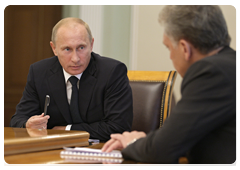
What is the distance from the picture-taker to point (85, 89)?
186cm

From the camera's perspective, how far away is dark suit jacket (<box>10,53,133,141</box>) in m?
1.76

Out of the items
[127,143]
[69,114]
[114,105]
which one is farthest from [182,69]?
[69,114]

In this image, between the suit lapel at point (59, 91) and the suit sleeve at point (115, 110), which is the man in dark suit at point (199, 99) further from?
the suit lapel at point (59, 91)

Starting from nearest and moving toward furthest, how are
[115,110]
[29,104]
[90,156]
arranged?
[90,156] < [115,110] < [29,104]

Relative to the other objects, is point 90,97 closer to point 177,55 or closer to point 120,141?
point 120,141

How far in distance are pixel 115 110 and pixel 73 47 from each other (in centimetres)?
47

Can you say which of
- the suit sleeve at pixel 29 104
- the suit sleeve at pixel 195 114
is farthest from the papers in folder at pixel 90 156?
the suit sleeve at pixel 29 104

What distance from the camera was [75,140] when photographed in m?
1.23

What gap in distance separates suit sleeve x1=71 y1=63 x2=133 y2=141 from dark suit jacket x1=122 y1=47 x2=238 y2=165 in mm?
766

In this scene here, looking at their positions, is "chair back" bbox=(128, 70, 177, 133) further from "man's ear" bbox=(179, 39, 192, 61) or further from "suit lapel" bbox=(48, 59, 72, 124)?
"man's ear" bbox=(179, 39, 192, 61)

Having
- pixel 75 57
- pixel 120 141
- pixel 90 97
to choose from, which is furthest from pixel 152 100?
pixel 120 141

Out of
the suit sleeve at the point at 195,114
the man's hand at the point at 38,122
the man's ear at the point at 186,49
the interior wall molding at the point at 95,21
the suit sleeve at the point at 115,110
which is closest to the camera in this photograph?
the suit sleeve at the point at 195,114

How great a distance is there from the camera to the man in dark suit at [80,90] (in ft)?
5.85

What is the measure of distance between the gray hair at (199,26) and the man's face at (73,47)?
93 centimetres
